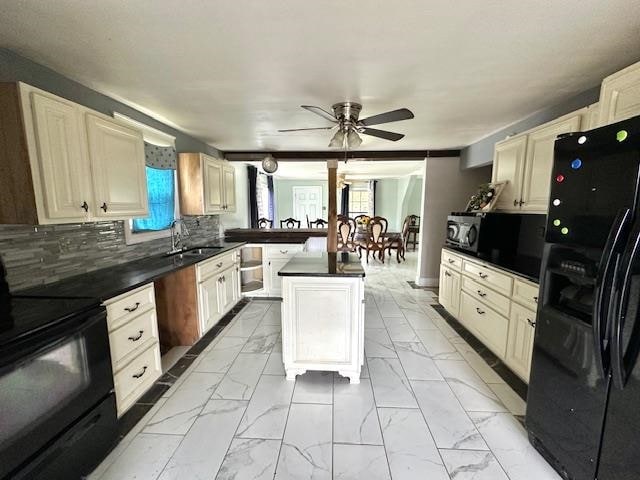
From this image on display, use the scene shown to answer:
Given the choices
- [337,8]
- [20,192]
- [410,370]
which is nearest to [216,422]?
[410,370]

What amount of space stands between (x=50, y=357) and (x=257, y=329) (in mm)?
2024

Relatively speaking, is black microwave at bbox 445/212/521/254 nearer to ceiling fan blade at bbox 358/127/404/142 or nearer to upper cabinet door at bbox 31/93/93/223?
ceiling fan blade at bbox 358/127/404/142

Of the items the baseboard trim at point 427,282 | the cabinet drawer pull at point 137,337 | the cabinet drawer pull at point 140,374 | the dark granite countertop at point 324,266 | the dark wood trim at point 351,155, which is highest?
the dark wood trim at point 351,155

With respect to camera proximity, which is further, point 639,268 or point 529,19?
point 529,19

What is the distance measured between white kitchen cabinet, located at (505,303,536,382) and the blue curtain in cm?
347

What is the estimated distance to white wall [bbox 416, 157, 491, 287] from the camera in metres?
4.38

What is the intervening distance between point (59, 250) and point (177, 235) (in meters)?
1.36

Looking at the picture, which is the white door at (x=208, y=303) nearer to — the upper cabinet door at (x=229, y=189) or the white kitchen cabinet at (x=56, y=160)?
the white kitchen cabinet at (x=56, y=160)

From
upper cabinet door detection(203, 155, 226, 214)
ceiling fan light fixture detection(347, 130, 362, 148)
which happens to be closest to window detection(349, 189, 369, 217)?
upper cabinet door detection(203, 155, 226, 214)

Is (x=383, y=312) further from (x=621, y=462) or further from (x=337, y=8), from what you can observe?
(x=337, y=8)

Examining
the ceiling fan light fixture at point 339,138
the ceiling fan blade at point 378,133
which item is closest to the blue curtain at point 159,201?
the ceiling fan light fixture at point 339,138

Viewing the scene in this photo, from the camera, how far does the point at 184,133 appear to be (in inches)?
135

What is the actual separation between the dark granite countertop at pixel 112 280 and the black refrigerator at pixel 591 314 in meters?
2.48

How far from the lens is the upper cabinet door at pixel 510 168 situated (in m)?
2.62
